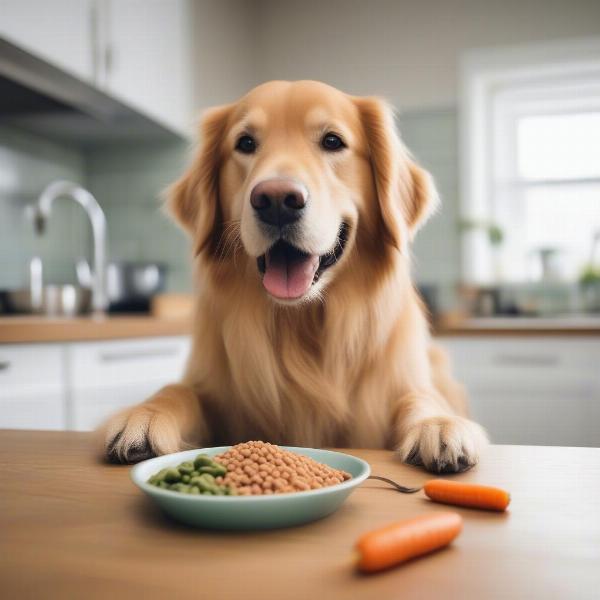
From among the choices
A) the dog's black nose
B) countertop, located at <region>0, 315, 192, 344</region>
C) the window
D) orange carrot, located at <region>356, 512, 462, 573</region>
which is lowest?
orange carrot, located at <region>356, 512, 462, 573</region>

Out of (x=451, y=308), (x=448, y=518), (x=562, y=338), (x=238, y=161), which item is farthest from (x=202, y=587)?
(x=451, y=308)

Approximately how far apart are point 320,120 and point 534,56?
3.23 m

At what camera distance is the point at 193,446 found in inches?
41.2

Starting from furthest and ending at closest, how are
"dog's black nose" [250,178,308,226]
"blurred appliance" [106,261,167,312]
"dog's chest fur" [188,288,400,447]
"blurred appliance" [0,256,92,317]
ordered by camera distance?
"blurred appliance" [106,261,167,312], "blurred appliance" [0,256,92,317], "dog's chest fur" [188,288,400,447], "dog's black nose" [250,178,308,226]

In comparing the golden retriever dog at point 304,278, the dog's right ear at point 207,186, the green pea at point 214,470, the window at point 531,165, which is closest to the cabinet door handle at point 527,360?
the window at point 531,165

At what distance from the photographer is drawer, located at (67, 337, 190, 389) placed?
2.30 m

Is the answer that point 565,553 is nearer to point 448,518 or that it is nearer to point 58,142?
point 448,518

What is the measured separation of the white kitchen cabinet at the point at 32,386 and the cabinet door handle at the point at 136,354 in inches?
8.2

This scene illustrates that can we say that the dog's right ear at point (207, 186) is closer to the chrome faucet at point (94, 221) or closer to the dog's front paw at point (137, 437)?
the dog's front paw at point (137, 437)

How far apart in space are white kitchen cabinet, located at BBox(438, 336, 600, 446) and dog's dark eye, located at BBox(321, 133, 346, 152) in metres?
2.06

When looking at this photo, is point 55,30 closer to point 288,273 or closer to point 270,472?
point 288,273

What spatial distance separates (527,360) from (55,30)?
8.30 ft

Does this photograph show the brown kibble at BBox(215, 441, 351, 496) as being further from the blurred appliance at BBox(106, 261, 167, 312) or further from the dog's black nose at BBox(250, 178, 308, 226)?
the blurred appliance at BBox(106, 261, 167, 312)

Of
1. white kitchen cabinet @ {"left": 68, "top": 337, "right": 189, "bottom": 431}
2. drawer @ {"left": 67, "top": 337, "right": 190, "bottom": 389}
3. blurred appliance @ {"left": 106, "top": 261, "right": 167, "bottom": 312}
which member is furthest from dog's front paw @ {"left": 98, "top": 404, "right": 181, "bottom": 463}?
blurred appliance @ {"left": 106, "top": 261, "right": 167, "bottom": 312}
